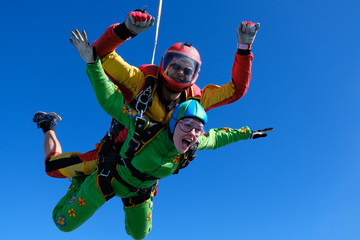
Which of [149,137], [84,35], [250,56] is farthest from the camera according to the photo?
[250,56]

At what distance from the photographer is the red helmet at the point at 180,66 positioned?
17.3 ft

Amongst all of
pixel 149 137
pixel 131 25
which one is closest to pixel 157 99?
pixel 149 137

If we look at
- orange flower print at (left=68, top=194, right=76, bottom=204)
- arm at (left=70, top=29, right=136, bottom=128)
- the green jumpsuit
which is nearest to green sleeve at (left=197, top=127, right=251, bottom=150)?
the green jumpsuit

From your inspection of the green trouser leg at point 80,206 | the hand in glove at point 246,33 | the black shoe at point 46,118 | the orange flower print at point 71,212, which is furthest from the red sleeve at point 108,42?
the orange flower print at point 71,212

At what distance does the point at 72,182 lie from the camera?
6395 millimetres

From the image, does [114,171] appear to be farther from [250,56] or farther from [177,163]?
[250,56]

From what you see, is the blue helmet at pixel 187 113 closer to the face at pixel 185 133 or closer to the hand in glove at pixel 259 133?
the face at pixel 185 133

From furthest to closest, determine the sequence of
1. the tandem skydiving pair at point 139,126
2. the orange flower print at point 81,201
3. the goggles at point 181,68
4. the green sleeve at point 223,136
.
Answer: the orange flower print at point 81,201 → the green sleeve at point 223,136 → the goggles at point 181,68 → the tandem skydiving pair at point 139,126

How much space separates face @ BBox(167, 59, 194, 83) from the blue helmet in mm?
436

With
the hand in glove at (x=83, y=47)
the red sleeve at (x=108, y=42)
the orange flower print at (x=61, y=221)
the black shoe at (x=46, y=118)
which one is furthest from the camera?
the black shoe at (x=46, y=118)

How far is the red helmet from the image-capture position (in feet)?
17.3

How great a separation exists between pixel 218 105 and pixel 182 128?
1.39m

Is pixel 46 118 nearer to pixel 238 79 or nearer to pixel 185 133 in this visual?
pixel 185 133

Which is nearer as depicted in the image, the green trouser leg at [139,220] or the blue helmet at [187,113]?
the blue helmet at [187,113]
